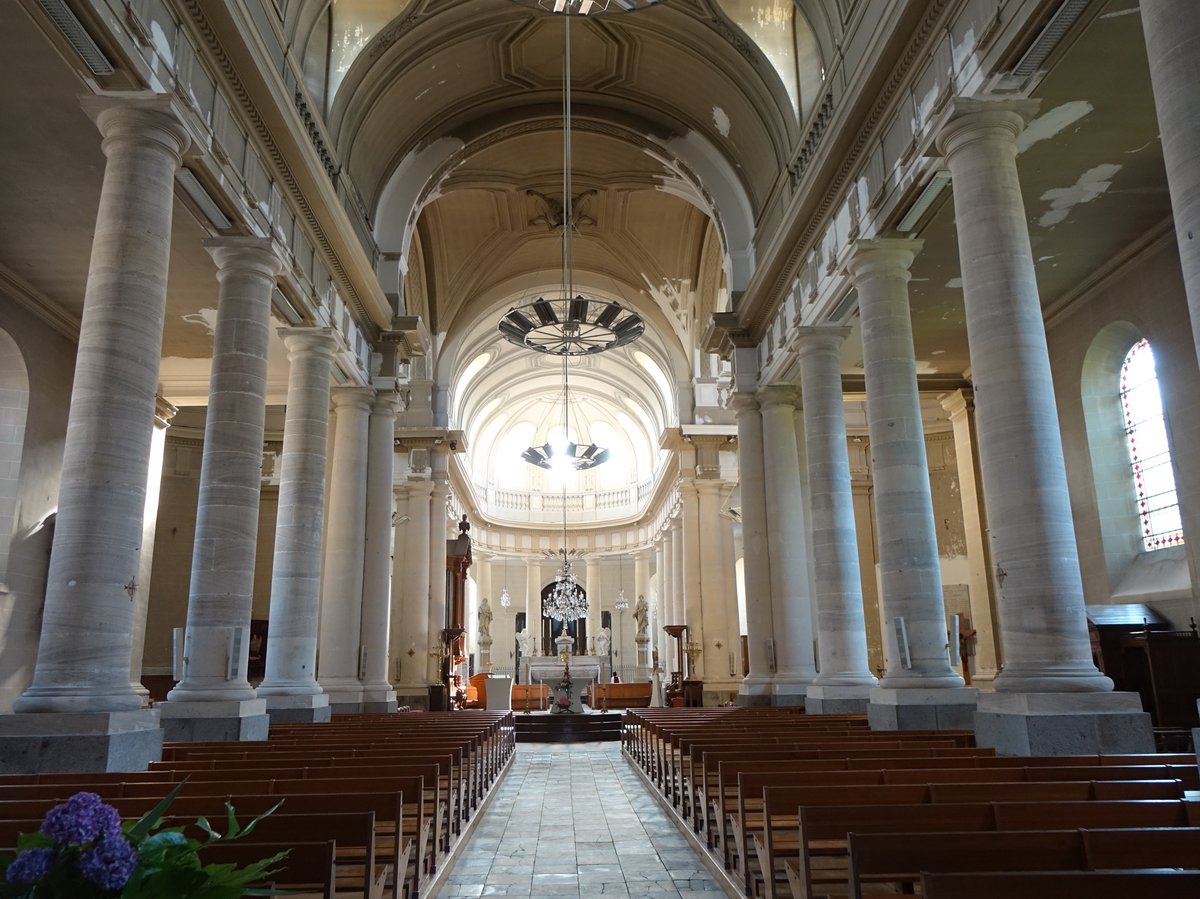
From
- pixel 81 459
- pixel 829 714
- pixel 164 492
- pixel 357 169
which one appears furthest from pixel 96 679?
pixel 164 492

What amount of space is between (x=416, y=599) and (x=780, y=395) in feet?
39.8

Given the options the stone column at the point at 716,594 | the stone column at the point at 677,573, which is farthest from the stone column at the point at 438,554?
the stone column at the point at 677,573

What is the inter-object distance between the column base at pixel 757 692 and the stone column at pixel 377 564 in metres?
6.44

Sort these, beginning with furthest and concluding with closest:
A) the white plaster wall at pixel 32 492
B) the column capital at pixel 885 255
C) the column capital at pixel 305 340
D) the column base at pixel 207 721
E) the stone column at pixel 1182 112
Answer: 1. the column capital at pixel 305 340
2. the white plaster wall at pixel 32 492
3. the column capital at pixel 885 255
4. the column base at pixel 207 721
5. the stone column at pixel 1182 112

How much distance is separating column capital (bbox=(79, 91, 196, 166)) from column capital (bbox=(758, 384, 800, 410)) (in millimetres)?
11329

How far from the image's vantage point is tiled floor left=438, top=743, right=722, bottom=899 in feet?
19.4

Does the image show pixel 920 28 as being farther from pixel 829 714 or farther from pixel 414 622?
pixel 414 622

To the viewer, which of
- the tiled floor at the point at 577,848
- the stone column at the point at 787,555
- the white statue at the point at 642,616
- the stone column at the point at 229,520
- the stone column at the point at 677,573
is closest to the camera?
the tiled floor at the point at 577,848

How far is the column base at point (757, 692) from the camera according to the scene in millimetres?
15742

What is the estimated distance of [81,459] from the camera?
290 inches

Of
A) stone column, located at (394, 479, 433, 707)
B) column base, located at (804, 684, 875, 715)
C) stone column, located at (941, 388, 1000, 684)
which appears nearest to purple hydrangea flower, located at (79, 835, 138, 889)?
column base, located at (804, 684, 875, 715)

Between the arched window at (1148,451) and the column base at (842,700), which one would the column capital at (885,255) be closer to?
the arched window at (1148,451)

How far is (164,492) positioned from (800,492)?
49.9ft

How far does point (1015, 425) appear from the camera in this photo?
7859 millimetres
